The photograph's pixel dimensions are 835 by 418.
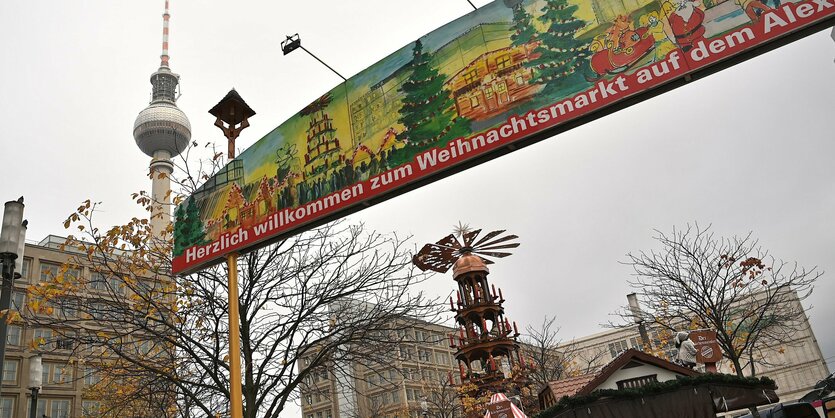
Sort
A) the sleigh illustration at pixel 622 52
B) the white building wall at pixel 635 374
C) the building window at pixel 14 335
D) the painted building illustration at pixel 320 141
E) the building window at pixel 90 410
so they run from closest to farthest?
the sleigh illustration at pixel 622 52
the painted building illustration at pixel 320 141
the white building wall at pixel 635 374
the building window at pixel 90 410
the building window at pixel 14 335

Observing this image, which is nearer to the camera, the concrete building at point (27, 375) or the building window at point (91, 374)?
the building window at point (91, 374)

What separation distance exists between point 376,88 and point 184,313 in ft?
25.3

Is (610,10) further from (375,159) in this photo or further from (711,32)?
(375,159)

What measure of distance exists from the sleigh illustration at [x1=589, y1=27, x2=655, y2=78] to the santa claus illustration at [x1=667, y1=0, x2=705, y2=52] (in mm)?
233

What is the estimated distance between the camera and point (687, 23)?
18.1 ft

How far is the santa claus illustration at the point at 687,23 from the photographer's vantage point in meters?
5.43

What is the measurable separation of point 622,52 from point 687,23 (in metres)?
0.62

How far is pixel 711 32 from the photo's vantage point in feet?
17.6

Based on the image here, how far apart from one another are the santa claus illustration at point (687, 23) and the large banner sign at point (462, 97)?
0.01m

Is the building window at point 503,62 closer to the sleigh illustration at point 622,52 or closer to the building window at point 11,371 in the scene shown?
the sleigh illustration at point 622,52

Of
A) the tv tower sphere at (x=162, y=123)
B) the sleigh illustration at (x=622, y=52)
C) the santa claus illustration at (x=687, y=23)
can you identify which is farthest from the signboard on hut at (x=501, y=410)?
the tv tower sphere at (x=162, y=123)

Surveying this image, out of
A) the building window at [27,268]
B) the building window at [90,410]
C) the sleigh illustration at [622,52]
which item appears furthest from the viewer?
the building window at [27,268]

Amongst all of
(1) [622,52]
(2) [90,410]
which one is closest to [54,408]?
(2) [90,410]

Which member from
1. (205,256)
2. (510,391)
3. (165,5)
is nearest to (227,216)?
(205,256)
